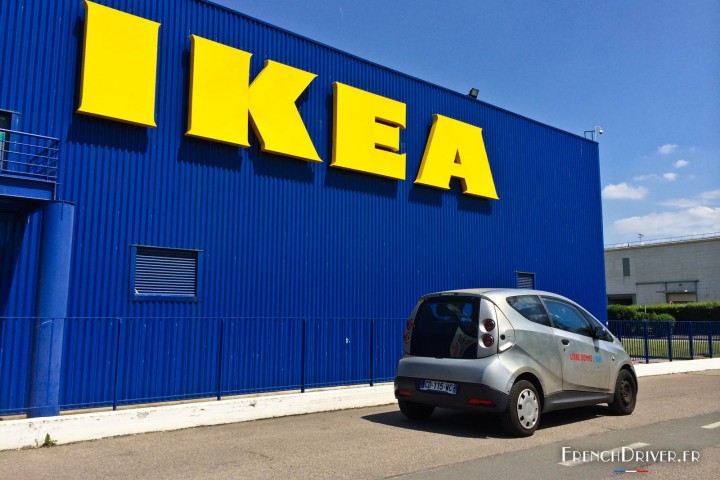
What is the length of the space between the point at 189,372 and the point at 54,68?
5341 millimetres

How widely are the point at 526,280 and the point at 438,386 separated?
10.1 metres

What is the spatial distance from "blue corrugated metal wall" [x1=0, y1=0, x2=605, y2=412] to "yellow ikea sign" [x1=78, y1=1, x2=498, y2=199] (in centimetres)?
25

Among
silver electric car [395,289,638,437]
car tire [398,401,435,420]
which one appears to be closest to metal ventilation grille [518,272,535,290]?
silver electric car [395,289,638,437]

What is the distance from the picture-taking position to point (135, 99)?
9.39 metres

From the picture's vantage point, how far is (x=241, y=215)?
10680 mm

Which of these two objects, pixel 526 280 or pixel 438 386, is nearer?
pixel 438 386

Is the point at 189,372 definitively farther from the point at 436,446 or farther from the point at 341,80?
the point at 341,80

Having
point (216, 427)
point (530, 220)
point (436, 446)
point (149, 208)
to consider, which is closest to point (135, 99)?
point (149, 208)

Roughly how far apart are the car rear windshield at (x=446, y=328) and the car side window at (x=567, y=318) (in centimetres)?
138

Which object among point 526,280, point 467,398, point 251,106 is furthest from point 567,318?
point 526,280

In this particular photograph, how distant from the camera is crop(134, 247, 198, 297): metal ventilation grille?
943 centimetres

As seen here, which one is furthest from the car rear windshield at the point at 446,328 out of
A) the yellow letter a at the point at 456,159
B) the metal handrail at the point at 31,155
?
the yellow letter a at the point at 456,159

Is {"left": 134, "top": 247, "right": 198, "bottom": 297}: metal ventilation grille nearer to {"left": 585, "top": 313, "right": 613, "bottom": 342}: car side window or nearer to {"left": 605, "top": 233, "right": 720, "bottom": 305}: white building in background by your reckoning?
{"left": 585, "top": 313, "right": 613, "bottom": 342}: car side window

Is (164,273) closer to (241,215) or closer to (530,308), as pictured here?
(241,215)
